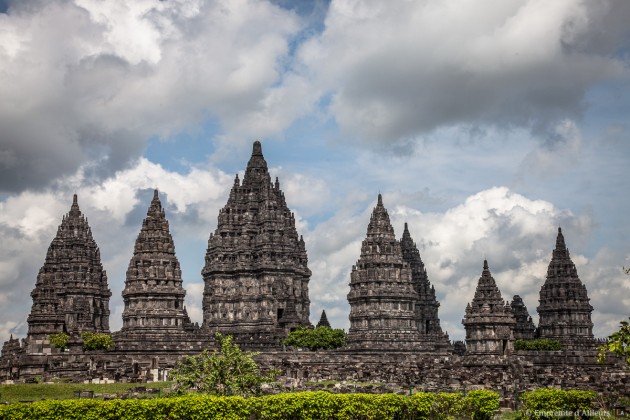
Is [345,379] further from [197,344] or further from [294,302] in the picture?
[294,302]

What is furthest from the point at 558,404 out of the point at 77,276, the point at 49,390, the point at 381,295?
the point at 77,276

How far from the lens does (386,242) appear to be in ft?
354

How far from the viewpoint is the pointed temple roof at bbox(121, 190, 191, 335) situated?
9781cm

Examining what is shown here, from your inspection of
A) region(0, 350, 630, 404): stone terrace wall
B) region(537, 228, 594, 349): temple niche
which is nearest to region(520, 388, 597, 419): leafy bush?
region(0, 350, 630, 404): stone terrace wall

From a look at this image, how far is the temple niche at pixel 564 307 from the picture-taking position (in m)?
115

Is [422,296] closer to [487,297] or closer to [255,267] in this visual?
[255,267]

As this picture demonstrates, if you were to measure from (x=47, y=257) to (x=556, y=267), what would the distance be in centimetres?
6948

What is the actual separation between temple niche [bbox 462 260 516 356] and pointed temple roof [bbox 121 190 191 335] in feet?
106

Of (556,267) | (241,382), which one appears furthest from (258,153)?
(241,382)

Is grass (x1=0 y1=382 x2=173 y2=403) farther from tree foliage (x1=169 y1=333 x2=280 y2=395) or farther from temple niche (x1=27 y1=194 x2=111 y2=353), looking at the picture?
temple niche (x1=27 y1=194 x2=111 y2=353)

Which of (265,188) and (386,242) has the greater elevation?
(265,188)

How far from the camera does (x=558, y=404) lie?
4803 cm

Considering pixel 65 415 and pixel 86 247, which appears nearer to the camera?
pixel 65 415

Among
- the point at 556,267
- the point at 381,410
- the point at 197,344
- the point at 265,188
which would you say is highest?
the point at 265,188
